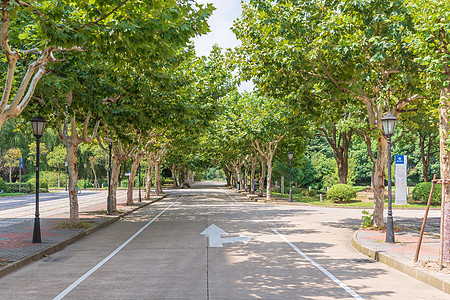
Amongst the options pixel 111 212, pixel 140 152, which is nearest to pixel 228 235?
pixel 111 212

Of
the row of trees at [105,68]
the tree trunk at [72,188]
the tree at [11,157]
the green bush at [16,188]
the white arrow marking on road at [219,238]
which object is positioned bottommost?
the green bush at [16,188]

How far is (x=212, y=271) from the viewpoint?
8.32 metres

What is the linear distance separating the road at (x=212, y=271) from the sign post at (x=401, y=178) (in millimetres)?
10833

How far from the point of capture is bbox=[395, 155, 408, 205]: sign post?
890 inches

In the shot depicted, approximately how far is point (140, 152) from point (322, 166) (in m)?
37.9

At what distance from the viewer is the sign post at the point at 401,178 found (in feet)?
74.2

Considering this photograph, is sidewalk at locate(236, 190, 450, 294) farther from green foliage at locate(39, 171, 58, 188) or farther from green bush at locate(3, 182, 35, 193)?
green foliage at locate(39, 171, 58, 188)

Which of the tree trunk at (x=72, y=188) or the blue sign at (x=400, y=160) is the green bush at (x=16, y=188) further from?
the blue sign at (x=400, y=160)

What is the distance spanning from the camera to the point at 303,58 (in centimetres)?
1348

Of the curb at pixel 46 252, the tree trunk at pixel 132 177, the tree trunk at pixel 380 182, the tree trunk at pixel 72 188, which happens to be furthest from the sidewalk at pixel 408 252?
the tree trunk at pixel 132 177

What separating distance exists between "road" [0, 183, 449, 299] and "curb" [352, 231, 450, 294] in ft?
0.50

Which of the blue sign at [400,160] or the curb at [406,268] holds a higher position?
the blue sign at [400,160]

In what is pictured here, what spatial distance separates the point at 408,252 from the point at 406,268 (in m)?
1.71

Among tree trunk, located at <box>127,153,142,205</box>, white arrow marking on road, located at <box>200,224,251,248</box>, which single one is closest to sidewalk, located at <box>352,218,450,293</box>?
white arrow marking on road, located at <box>200,224,251,248</box>
